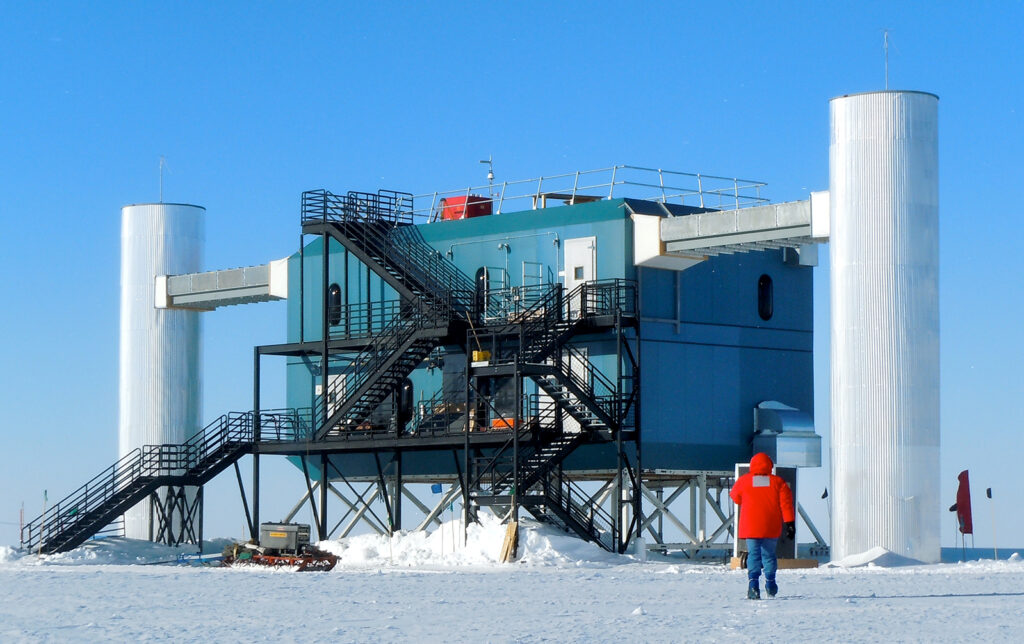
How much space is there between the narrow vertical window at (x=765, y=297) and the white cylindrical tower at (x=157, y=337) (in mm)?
17741

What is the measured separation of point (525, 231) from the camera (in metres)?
45.5

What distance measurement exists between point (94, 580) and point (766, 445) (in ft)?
63.5

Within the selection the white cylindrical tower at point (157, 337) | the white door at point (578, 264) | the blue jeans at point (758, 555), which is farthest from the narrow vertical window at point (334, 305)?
the blue jeans at point (758, 555)

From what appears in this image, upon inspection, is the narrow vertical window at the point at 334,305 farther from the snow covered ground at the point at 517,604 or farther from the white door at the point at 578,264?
the snow covered ground at the point at 517,604

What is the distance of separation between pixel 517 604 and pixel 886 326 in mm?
16607

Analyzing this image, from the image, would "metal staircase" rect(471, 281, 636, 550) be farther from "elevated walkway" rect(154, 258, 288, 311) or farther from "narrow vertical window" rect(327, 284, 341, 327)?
"elevated walkway" rect(154, 258, 288, 311)

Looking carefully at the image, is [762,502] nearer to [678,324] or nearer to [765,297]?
[678,324]

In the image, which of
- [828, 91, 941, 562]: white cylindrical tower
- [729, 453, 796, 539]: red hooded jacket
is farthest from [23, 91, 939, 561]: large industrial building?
[729, 453, 796, 539]: red hooded jacket

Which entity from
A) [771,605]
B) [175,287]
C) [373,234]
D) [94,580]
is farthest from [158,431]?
[771,605]

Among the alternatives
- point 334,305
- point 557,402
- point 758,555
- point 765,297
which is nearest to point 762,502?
point 758,555

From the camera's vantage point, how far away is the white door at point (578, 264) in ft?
144

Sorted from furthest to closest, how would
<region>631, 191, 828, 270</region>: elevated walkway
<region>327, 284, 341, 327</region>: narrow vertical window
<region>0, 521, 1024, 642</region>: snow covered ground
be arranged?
<region>327, 284, 341, 327</region>: narrow vertical window < <region>631, 191, 828, 270</region>: elevated walkway < <region>0, 521, 1024, 642</region>: snow covered ground

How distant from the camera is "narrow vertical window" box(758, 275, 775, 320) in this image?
46.6 metres

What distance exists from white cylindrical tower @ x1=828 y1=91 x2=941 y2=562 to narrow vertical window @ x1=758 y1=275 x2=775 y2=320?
8.35m
